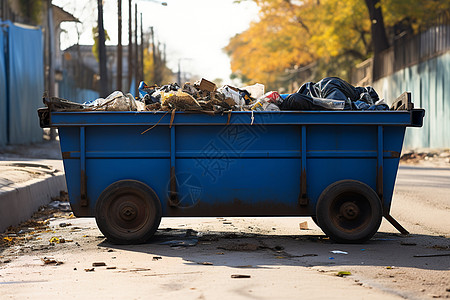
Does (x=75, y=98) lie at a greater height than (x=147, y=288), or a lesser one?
greater

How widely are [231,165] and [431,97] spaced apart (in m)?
21.6

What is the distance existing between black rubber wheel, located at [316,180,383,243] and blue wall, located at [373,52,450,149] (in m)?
18.9

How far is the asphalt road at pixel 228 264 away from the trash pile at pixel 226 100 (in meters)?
1.45

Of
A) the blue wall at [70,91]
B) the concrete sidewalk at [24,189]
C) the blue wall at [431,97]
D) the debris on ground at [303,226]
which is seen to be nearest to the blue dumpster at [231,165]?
the debris on ground at [303,226]

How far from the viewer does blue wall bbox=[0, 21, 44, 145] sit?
76.0 ft

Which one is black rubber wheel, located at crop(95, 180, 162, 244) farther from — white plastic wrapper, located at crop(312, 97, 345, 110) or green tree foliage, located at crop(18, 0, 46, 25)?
green tree foliage, located at crop(18, 0, 46, 25)

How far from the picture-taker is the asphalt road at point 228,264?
204 inches

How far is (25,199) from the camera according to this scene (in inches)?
410

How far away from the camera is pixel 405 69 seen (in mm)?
31750

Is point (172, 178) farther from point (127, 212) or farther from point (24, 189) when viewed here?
point (24, 189)

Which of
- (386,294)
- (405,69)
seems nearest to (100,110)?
(386,294)

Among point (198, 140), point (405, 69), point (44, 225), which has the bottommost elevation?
point (44, 225)

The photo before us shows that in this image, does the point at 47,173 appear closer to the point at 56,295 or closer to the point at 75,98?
the point at 56,295

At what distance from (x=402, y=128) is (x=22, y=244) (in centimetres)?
430
